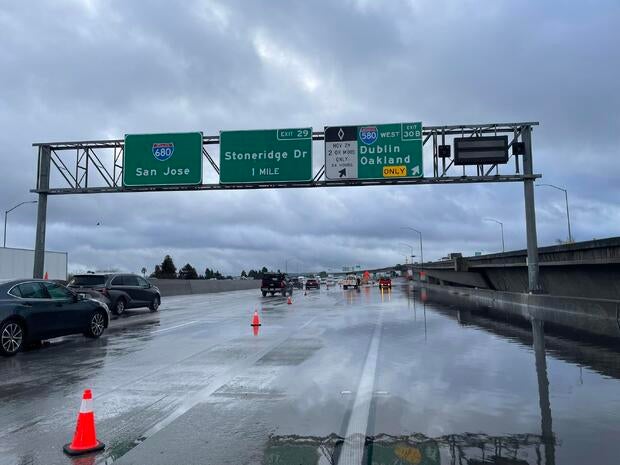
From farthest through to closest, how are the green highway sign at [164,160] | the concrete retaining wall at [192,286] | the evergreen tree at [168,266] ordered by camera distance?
the evergreen tree at [168,266], the concrete retaining wall at [192,286], the green highway sign at [164,160]

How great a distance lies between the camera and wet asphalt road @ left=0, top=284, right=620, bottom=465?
5.48 m

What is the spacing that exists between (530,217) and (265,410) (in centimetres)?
2018

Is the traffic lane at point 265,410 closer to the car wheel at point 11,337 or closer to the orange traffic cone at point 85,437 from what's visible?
the orange traffic cone at point 85,437

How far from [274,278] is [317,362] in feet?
119

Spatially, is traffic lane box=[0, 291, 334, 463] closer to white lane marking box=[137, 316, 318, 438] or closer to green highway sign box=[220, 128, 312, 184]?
white lane marking box=[137, 316, 318, 438]

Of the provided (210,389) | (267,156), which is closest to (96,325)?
(210,389)

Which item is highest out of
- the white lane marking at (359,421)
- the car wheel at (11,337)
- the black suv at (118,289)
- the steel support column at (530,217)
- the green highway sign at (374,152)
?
the green highway sign at (374,152)

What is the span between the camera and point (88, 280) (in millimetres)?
23078

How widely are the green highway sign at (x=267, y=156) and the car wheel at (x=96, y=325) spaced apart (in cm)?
1221

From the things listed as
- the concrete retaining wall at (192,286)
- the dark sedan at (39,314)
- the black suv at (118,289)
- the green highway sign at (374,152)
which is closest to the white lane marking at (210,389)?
the dark sedan at (39,314)

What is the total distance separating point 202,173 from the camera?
2653 cm

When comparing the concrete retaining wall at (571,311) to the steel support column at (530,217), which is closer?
the concrete retaining wall at (571,311)

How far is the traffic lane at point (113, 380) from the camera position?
6.16 meters

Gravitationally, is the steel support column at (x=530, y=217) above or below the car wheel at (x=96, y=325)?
above
